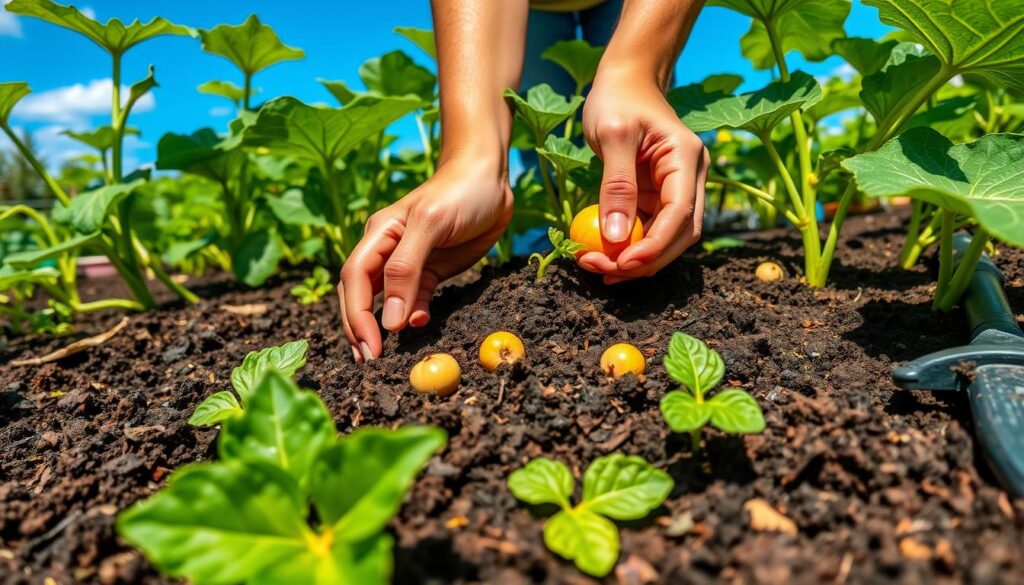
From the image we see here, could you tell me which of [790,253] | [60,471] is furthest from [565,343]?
[790,253]

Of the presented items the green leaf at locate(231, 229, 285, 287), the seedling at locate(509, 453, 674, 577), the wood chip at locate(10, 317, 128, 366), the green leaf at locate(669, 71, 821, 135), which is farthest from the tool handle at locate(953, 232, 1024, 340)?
the green leaf at locate(231, 229, 285, 287)

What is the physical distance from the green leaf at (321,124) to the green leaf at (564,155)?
0.75m

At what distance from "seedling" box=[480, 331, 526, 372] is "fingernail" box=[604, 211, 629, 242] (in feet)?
1.52

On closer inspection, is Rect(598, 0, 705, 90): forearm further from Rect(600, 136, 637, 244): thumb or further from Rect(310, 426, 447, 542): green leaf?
Rect(310, 426, 447, 542): green leaf

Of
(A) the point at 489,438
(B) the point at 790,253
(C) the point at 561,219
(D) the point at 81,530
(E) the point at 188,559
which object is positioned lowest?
(B) the point at 790,253

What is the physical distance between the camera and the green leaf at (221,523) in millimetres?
907

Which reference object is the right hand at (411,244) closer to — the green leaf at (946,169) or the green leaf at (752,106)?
the green leaf at (752,106)

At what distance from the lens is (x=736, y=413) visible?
1.25m

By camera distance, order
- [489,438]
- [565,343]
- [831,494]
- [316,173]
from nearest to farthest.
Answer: [831,494], [489,438], [565,343], [316,173]

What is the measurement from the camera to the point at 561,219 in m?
3.01

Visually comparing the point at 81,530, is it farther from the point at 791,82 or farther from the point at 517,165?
the point at 517,165

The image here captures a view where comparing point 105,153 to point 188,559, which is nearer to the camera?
point 188,559

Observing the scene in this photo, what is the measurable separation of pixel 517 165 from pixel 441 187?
250 centimetres

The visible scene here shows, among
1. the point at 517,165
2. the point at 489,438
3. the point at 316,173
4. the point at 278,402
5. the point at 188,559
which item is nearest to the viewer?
the point at 188,559
